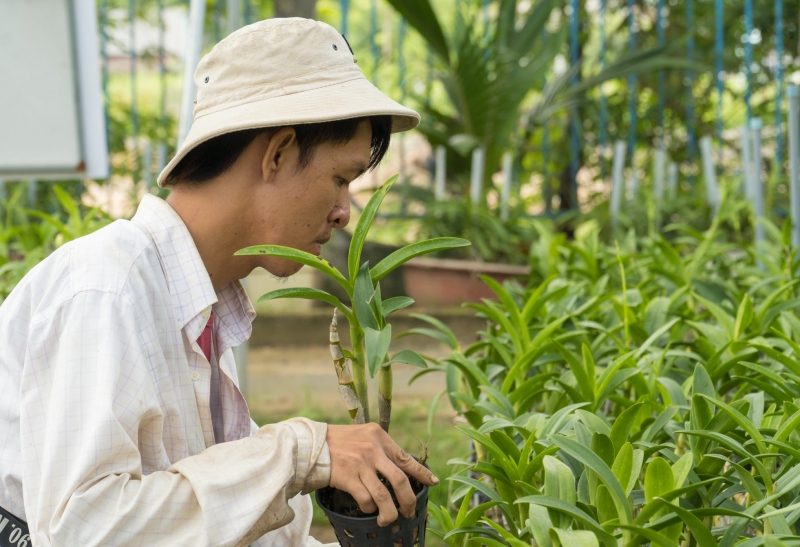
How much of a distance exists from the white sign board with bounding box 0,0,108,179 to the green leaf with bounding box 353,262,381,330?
5.07ft

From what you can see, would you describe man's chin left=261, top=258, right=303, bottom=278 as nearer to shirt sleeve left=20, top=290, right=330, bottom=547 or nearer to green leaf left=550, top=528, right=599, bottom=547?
shirt sleeve left=20, top=290, right=330, bottom=547

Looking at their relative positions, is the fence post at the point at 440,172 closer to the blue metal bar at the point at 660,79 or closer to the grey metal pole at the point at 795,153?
the blue metal bar at the point at 660,79

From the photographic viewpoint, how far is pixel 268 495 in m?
1.15

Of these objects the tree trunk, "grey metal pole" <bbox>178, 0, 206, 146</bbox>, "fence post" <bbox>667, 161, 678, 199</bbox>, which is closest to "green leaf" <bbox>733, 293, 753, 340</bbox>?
"grey metal pole" <bbox>178, 0, 206, 146</bbox>

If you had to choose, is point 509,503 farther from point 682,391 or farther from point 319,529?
point 319,529

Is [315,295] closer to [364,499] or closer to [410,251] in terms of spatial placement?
[410,251]

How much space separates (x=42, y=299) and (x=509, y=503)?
0.75 metres

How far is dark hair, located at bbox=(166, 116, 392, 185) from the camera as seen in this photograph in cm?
136

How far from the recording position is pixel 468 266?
468 cm

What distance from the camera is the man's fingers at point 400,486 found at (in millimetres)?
1107

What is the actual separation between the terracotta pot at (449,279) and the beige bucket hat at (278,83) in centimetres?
321

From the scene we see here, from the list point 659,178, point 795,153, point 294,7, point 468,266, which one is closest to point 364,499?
point 795,153

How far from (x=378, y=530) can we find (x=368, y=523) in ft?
0.06

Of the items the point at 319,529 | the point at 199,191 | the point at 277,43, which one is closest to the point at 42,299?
the point at 199,191
